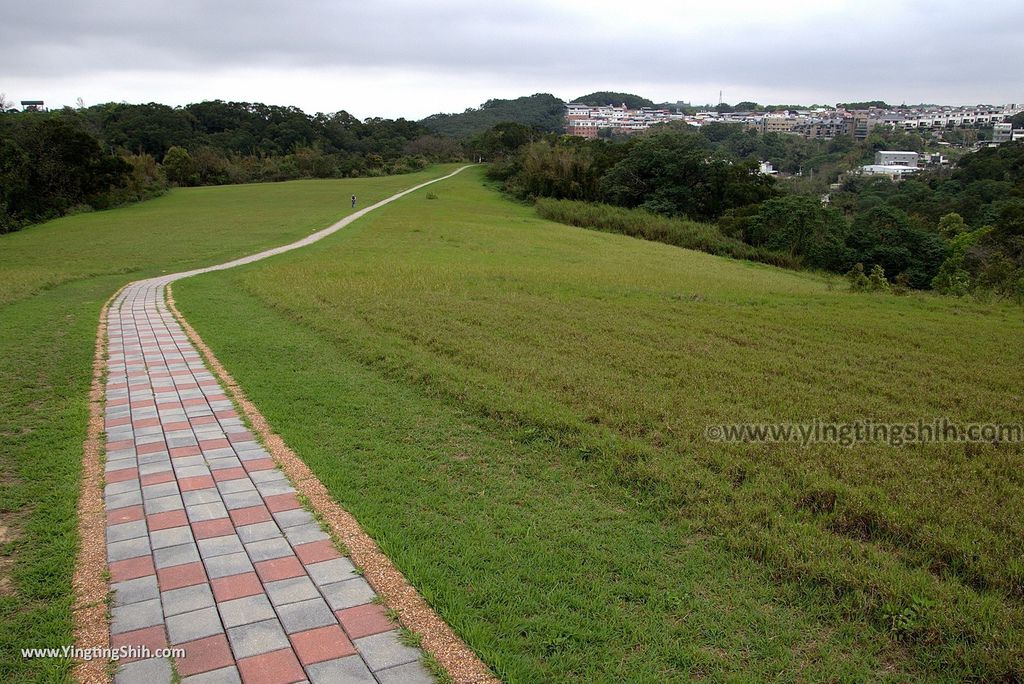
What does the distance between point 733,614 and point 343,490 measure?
2.72 m

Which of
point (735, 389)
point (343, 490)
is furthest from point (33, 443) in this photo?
point (735, 389)

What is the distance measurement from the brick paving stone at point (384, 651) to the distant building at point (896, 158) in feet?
354

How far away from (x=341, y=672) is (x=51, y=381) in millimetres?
6172

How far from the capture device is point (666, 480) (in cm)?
476

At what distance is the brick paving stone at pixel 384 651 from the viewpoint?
9.70ft

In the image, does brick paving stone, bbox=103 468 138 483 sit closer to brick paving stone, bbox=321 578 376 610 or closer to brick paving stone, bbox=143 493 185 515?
brick paving stone, bbox=143 493 185 515

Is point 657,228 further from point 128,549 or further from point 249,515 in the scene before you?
point 128,549

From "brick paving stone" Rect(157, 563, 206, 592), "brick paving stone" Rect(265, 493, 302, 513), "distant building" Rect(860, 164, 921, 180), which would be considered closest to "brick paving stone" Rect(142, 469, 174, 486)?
"brick paving stone" Rect(265, 493, 302, 513)

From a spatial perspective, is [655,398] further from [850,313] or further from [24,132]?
[24,132]

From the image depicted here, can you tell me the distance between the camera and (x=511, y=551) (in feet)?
12.7

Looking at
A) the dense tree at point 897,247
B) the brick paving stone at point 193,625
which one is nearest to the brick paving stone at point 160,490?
the brick paving stone at point 193,625

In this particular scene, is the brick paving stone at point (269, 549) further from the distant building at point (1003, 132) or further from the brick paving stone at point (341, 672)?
the distant building at point (1003, 132)

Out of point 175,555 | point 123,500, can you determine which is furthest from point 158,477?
point 175,555

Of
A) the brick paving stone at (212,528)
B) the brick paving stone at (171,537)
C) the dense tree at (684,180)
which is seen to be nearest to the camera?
the brick paving stone at (171,537)
